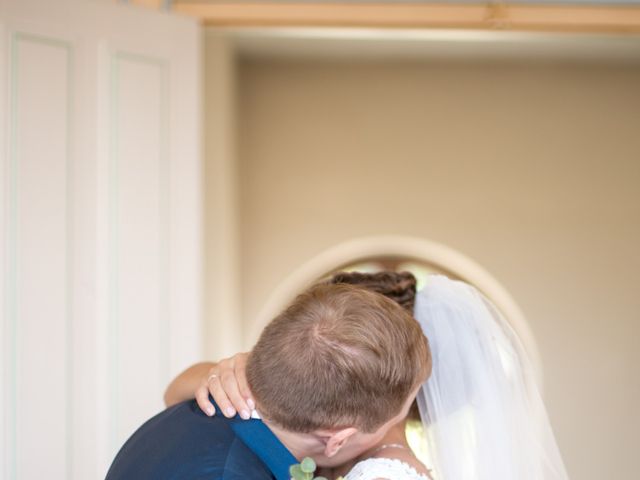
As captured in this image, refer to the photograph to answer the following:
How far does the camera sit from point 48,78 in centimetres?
391

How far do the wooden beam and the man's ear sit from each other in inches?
138

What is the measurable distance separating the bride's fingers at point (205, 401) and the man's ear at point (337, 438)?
0.28 metres

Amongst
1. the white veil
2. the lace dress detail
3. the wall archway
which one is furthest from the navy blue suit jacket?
the wall archway

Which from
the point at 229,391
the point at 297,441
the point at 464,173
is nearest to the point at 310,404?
the point at 297,441

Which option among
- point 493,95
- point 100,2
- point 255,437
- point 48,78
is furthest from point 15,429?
point 493,95

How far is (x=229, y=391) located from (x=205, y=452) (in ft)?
0.62

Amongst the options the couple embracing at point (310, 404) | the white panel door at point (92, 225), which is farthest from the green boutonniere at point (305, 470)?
the white panel door at point (92, 225)

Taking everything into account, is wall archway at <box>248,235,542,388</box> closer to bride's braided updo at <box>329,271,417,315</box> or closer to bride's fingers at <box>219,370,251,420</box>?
bride's braided updo at <box>329,271,417,315</box>

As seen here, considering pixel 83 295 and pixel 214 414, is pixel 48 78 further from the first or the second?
pixel 214 414

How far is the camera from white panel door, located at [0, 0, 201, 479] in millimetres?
3781

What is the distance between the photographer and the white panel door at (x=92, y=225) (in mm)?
3781

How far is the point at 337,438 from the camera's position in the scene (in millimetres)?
1832

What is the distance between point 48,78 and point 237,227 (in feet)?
11.5

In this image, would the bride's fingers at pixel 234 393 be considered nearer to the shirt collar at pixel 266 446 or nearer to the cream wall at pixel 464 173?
the shirt collar at pixel 266 446
